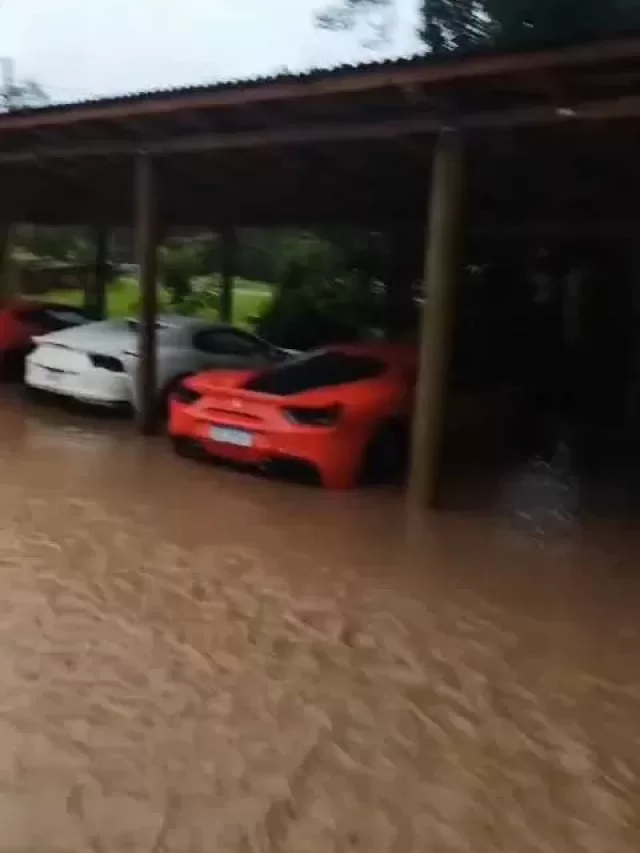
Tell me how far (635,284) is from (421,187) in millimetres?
3797

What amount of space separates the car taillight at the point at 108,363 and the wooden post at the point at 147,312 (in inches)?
21.7

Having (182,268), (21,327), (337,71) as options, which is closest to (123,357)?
(21,327)

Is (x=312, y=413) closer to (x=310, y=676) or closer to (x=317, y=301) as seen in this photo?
(x=310, y=676)

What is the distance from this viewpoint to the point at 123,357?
34.0ft

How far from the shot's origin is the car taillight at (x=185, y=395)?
8.75 metres

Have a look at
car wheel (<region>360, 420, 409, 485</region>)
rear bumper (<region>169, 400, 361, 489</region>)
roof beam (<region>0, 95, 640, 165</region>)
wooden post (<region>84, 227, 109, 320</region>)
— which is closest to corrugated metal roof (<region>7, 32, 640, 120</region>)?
roof beam (<region>0, 95, 640, 165</region>)

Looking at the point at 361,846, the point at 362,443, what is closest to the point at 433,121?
the point at 362,443

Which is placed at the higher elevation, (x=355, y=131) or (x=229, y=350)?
(x=355, y=131)

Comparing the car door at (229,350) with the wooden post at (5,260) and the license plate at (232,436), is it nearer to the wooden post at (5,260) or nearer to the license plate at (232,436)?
the license plate at (232,436)

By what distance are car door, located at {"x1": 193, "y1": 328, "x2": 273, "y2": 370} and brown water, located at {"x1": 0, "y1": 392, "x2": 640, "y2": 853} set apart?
2.91 metres

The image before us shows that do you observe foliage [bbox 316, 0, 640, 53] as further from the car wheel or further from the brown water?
Answer: the brown water

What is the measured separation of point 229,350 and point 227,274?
7.50 meters

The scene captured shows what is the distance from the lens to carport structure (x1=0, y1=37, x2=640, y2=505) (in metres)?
6.45

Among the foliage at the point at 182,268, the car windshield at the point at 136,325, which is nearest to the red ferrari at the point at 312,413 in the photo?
the car windshield at the point at 136,325
